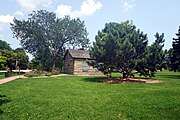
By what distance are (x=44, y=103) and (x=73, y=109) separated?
1.84m

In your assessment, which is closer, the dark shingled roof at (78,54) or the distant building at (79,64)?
the distant building at (79,64)

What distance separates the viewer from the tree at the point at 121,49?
722 inches

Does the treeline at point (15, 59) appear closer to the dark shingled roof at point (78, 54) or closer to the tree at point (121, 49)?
the dark shingled roof at point (78, 54)

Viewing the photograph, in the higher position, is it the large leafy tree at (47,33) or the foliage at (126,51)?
the large leafy tree at (47,33)

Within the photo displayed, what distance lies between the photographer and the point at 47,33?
Answer: 42438 millimetres

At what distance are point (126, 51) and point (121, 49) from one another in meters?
0.54

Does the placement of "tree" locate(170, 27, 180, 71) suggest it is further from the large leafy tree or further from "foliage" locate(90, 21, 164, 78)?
the large leafy tree

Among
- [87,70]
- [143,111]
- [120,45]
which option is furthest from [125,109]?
[87,70]

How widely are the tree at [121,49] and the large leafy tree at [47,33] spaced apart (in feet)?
73.0

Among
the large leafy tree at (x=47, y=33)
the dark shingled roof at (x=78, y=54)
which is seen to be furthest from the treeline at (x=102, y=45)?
the dark shingled roof at (x=78, y=54)

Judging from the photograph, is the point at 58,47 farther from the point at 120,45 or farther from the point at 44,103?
the point at 44,103

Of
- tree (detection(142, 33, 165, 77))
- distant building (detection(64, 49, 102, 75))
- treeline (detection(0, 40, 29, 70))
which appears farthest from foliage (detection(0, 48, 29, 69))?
tree (detection(142, 33, 165, 77))

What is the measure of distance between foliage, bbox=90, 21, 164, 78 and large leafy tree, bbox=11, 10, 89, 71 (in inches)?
876

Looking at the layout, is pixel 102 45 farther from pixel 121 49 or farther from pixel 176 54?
pixel 176 54
